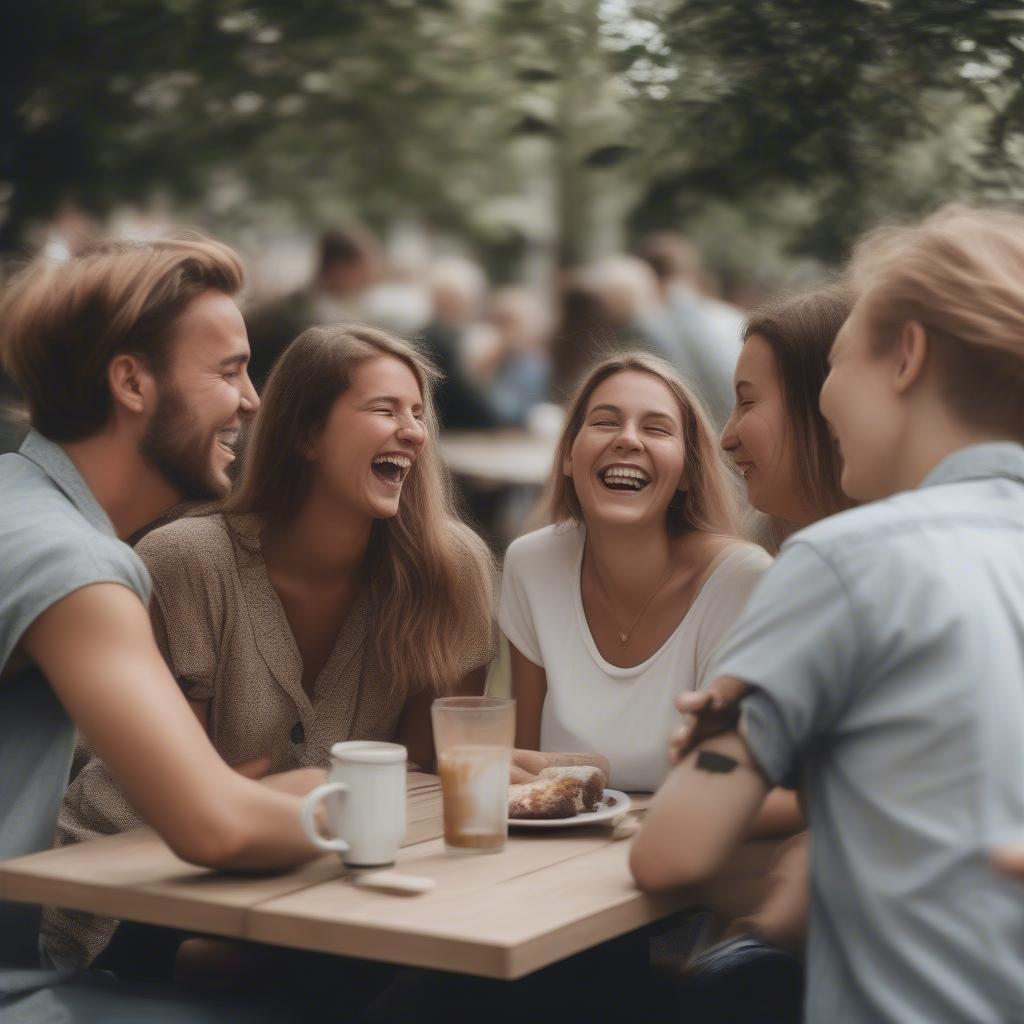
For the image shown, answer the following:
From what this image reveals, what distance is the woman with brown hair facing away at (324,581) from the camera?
2605 millimetres

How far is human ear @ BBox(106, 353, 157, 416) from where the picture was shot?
7.27 ft

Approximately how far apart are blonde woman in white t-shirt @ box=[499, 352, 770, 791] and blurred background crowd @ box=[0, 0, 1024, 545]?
0.31 meters

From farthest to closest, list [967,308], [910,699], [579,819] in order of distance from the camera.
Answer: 1. [579,819]
2. [967,308]
3. [910,699]

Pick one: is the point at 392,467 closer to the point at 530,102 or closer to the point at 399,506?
the point at 399,506

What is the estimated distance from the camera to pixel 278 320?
545 cm

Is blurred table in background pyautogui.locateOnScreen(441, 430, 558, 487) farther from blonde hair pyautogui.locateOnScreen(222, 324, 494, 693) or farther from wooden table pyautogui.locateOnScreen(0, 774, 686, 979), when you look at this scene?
wooden table pyautogui.locateOnScreen(0, 774, 686, 979)

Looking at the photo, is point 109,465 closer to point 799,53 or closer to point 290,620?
point 290,620

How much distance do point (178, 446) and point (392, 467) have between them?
600mm

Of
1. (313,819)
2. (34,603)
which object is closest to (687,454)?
(313,819)

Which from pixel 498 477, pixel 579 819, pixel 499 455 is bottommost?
pixel 499 455

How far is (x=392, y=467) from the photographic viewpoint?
2.84 metres

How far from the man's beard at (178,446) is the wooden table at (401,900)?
0.57 m

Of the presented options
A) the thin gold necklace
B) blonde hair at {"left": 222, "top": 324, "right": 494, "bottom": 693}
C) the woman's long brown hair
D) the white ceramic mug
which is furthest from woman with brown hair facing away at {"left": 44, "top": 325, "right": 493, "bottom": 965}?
the white ceramic mug

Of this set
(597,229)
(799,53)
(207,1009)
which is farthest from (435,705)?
(597,229)
